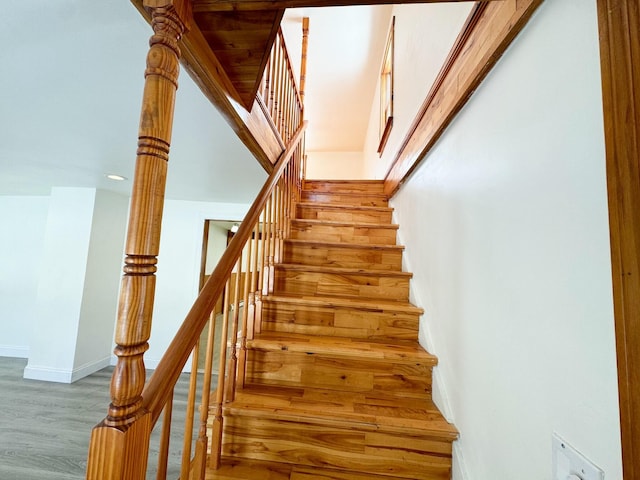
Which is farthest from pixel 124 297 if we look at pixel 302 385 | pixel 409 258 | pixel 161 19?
pixel 409 258

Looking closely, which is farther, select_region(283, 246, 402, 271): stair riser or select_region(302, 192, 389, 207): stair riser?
select_region(302, 192, 389, 207): stair riser

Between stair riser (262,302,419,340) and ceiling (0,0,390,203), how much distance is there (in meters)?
1.12

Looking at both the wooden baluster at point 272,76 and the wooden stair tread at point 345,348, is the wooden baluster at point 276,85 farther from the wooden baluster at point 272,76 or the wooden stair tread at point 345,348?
the wooden stair tread at point 345,348

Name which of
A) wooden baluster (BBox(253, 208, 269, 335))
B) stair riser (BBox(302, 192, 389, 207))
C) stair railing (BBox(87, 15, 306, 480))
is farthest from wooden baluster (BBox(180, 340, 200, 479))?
stair riser (BBox(302, 192, 389, 207))

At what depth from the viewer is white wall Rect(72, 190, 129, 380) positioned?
303cm

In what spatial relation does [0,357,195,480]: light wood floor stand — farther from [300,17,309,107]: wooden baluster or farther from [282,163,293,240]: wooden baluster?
[300,17,309,107]: wooden baluster

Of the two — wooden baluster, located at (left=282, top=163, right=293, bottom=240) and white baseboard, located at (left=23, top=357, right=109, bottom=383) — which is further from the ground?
wooden baluster, located at (left=282, top=163, right=293, bottom=240)

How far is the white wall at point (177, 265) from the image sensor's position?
3365mm

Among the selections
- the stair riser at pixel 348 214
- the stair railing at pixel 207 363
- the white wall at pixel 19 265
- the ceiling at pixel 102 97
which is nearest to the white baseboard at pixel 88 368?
the white wall at pixel 19 265

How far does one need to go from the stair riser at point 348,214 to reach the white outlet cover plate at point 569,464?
1.95 metres

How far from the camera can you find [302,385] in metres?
1.27

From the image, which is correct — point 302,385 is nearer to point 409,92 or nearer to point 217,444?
point 217,444

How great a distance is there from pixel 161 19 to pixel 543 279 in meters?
1.12

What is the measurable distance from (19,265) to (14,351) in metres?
1.15
